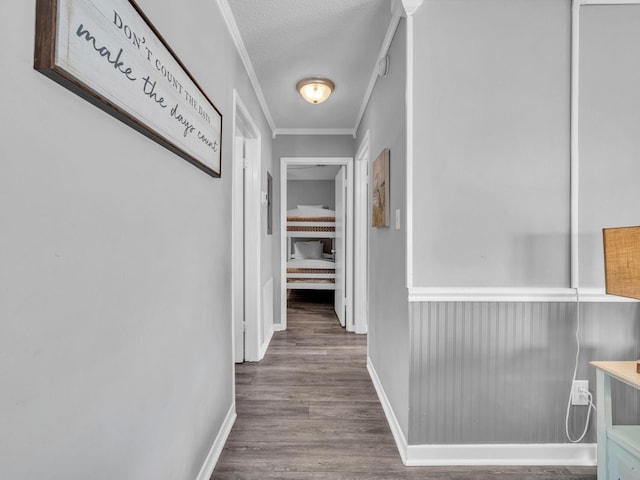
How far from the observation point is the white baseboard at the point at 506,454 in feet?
5.60

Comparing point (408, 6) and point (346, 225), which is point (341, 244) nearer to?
point (346, 225)

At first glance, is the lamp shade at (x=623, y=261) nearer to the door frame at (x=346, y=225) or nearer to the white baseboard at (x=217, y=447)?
the white baseboard at (x=217, y=447)

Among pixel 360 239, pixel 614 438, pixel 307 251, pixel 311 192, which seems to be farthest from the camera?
pixel 311 192

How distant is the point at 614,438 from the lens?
1384 mm

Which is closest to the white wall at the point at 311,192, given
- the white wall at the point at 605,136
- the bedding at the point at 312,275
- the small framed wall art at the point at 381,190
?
the bedding at the point at 312,275

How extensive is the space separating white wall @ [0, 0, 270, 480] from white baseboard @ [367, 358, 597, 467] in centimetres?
110

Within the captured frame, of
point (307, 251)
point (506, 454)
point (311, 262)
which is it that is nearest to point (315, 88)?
point (506, 454)

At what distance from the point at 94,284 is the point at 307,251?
5.15 metres

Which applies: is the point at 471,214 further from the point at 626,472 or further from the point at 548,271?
the point at 626,472

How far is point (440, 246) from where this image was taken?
1705 mm

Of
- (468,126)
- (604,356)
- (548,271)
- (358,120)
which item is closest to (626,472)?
(604,356)

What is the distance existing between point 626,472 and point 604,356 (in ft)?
1.82

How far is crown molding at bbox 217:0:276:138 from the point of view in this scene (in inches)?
71.7

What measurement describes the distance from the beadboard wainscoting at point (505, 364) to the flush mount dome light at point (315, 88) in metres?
1.87
